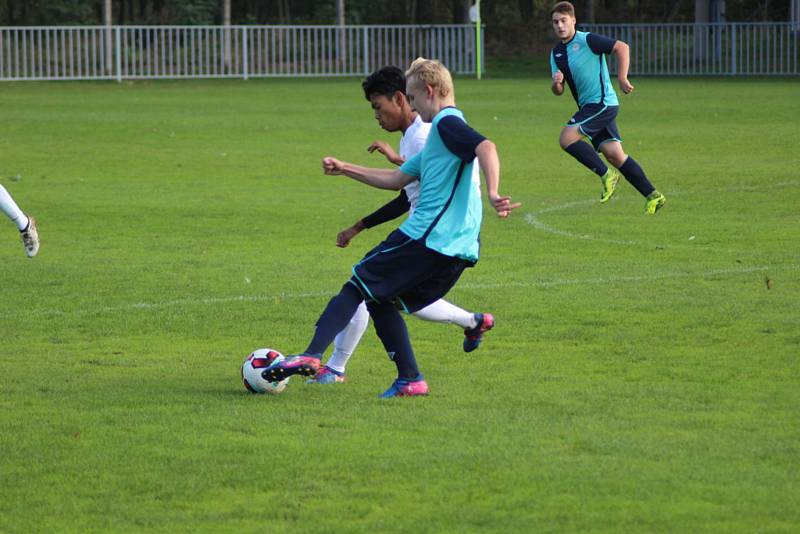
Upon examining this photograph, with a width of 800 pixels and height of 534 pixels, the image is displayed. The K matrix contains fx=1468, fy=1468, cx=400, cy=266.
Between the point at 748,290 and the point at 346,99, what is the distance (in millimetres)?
25170

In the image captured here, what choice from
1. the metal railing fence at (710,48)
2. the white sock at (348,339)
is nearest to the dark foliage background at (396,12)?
the metal railing fence at (710,48)

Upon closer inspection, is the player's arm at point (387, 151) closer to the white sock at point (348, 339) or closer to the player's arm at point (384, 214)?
Result: the player's arm at point (384, 214)

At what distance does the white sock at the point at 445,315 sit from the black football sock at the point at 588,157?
23.1 ft

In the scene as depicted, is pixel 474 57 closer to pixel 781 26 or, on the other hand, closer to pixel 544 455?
pixel 781 26

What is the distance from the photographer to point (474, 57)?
46844 millimetres

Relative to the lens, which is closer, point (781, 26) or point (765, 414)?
point (765, 414)

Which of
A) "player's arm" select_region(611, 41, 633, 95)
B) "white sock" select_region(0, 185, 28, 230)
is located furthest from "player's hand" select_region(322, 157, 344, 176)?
"player's arm" select_region(611, 41, 633, 95)

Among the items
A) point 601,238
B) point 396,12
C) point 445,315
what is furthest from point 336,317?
point 396,12

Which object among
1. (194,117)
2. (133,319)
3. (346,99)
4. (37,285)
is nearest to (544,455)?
(133,319)

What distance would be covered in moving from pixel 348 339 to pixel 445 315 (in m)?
0.60

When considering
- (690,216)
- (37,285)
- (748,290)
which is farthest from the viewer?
(690,216)

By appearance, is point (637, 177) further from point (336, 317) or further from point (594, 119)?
point (336, 317)

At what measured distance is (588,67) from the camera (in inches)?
583

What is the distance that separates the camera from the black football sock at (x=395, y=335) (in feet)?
24.8
